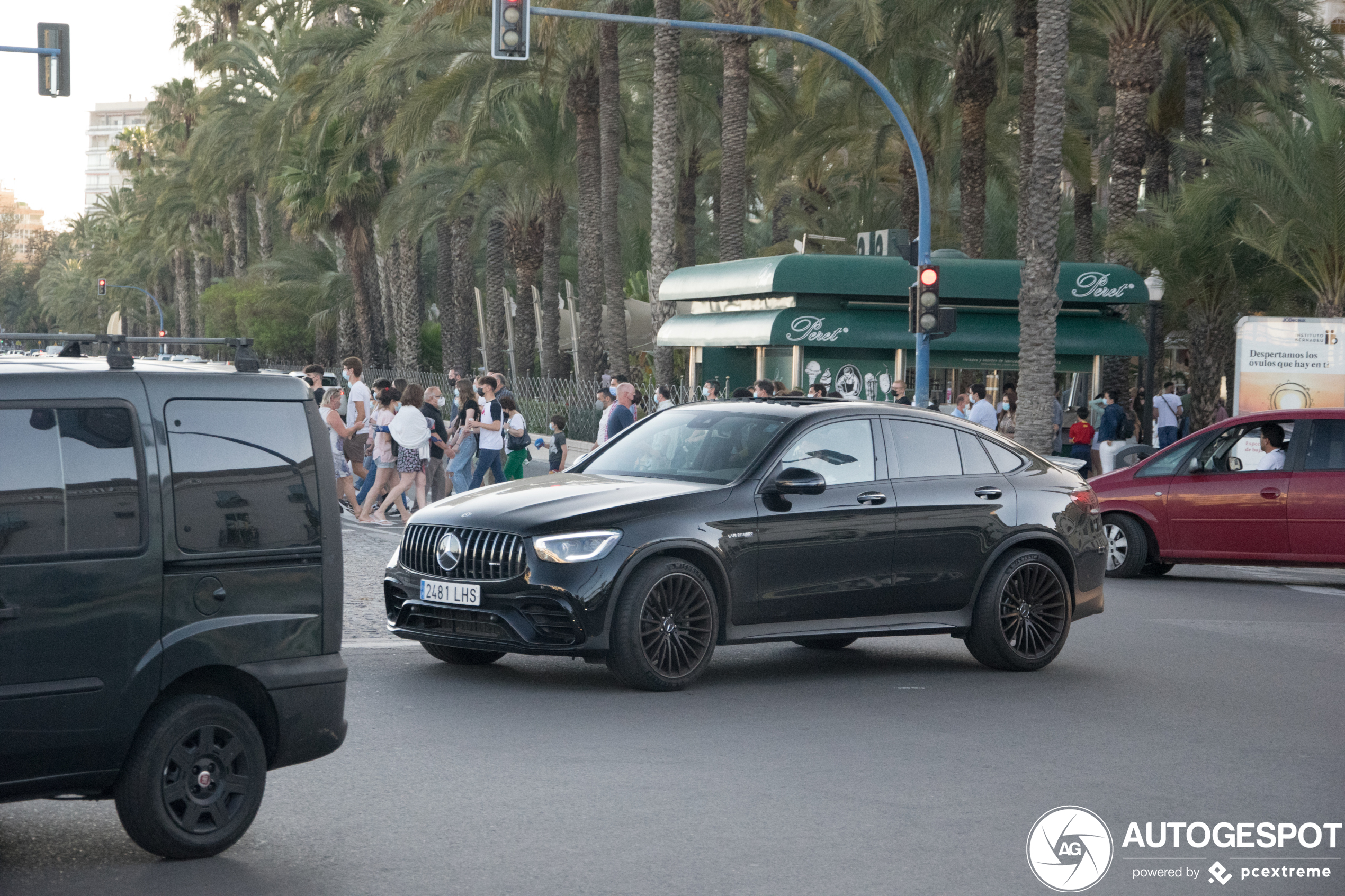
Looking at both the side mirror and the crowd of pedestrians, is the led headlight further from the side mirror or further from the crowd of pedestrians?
the crowd of pedestrians

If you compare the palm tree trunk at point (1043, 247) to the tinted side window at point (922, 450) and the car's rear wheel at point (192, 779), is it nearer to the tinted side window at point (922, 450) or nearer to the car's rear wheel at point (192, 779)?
the tinted side window at point (922, 450)

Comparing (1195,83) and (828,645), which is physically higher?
(1195,83)

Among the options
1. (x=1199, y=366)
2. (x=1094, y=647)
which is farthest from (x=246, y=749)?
(x=1199, y=366)

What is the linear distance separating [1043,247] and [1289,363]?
15.9 feet

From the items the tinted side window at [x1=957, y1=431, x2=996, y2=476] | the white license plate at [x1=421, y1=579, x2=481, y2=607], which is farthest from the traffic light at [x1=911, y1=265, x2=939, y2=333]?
the white license plate at [x1=421, y1=579, x2=481, y2=607]

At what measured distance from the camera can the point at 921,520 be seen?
9609 mm

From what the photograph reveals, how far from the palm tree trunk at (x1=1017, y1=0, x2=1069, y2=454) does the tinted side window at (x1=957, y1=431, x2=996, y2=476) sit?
14992mm

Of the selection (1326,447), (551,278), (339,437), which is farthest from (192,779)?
(551,278)

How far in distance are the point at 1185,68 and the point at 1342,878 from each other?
3382cm

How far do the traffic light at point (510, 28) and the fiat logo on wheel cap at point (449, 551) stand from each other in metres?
11.2

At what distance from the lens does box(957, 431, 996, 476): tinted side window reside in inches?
395

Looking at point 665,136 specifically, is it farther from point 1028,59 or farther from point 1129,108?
point 1129,108

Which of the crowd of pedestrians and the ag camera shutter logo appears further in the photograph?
the crowd of pedestrians

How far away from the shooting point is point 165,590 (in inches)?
209
